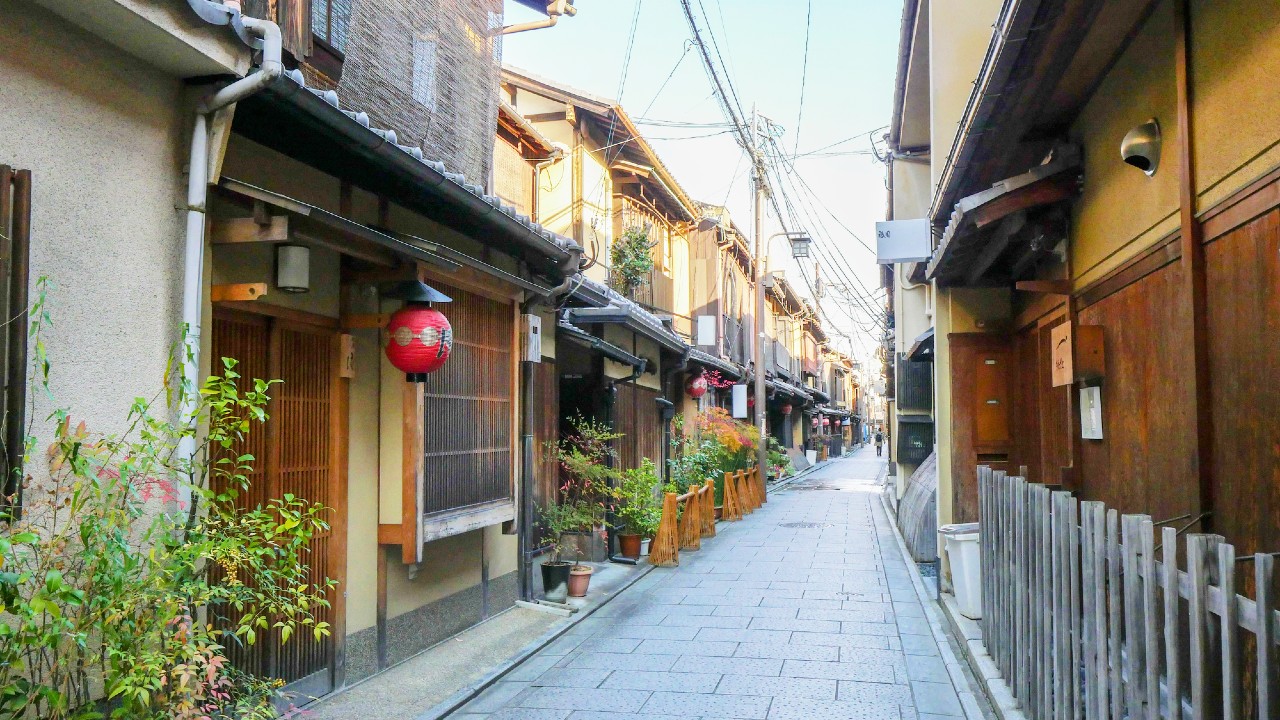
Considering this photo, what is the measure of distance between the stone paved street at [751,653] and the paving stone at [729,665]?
2cm

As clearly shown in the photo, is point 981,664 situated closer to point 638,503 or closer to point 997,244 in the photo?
point 997,244

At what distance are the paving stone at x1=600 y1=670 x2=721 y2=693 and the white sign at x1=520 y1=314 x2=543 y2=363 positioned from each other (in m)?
4.31

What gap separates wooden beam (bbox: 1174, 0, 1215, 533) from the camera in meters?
5.46

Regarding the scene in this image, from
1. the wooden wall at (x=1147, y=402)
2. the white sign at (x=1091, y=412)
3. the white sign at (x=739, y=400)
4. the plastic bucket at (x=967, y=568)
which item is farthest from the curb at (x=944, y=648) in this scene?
the white sign at (x=739, y=400)

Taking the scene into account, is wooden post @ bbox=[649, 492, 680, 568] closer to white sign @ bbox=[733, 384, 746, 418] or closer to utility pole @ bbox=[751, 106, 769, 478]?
utility pole @ bbox=[751, 106, 769, 478]

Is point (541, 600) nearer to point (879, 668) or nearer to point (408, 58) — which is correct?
point (879, 668)

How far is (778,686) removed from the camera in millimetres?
8461

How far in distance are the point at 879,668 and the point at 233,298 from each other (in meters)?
6.71

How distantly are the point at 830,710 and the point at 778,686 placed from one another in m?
0.80

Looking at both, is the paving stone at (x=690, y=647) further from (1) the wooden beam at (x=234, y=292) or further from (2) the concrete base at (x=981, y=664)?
(1) the wooden beam at (x=234, y=292)

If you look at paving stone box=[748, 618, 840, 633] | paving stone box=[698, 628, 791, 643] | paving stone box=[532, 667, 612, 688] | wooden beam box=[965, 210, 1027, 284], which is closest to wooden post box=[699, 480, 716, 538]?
paving stone box=[748, 618, 840, 633]

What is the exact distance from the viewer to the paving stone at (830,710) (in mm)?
7574

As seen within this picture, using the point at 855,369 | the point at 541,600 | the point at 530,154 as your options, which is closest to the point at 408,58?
the point at 541,600

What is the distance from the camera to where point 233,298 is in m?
6.12
